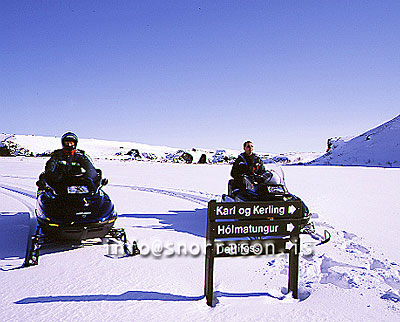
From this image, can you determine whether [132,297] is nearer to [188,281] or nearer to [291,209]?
[188,281]

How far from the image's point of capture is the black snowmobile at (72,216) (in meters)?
4.67

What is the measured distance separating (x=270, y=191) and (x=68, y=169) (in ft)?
11.8

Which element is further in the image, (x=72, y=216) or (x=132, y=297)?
(x=72, y=216)

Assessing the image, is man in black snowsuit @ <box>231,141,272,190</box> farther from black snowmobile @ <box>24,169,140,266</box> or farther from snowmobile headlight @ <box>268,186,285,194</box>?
black snowmobile @ <box>24,169,140,266</box>

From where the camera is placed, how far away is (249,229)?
134 inches

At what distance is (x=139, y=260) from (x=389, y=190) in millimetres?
11200

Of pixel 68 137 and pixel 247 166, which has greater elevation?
pixel 68 137

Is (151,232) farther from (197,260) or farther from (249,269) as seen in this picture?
(249,269)

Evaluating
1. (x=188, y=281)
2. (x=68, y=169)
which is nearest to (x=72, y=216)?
(x=68, y=169)

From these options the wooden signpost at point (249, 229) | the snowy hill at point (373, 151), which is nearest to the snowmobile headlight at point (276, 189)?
the wooden signpost at point (249, 229)

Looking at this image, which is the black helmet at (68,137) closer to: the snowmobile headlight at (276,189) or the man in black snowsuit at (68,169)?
the man in black snowsuit at (68,169)

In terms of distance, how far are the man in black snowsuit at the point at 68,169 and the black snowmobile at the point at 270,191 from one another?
279 centimetres

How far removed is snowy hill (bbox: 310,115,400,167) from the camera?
3866 centimetres

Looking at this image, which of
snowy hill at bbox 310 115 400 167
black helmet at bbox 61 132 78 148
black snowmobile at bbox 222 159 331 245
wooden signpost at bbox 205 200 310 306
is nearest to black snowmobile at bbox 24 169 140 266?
black helmet at bbox 61 132 78 148
